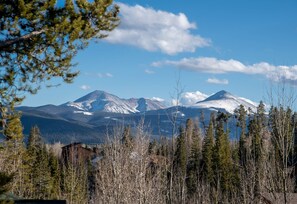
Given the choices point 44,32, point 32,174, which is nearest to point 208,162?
point 32,174

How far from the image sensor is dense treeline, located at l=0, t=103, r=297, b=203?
756 inches

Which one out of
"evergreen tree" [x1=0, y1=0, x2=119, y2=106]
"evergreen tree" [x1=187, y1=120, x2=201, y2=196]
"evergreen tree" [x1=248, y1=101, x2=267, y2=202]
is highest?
"evergreen tree" [x1=0, y1=0, x2=119, y2=106]

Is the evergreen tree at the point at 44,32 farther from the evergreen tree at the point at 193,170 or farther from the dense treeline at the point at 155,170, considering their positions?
the evergreen tree at the point at 193,170

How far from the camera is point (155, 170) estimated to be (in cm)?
3234

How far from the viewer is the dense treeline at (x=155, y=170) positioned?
19203 mm

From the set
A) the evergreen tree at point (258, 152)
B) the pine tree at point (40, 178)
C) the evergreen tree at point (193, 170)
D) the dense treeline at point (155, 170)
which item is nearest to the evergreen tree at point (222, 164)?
the dense treeline at point (155, 170)

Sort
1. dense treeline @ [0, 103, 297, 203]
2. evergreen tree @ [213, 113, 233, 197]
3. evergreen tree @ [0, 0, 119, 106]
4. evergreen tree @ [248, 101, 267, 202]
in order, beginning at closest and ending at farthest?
evergreen tree @ [0, 0, 119, 106] → dense treeline @ [0, 103, 297, 203] → evergreen tree @ [248, 101, 267, 202] → evergreen tree @ [213, 113, 233, 197]

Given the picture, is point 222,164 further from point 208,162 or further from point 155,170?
point 155,170

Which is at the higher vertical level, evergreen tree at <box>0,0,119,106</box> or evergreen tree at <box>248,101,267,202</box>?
evergreen tree at <box>0,0,119,106</box>

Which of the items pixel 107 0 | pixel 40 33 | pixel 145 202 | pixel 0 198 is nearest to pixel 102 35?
pixel 107 0

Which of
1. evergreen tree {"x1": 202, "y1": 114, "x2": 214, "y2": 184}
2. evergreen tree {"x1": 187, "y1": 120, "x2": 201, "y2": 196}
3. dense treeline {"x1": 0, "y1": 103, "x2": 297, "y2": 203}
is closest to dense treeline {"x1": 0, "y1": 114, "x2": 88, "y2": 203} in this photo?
dense treeline {"x1": 0, "y1": 103, "x2": 297, "y2": 203}

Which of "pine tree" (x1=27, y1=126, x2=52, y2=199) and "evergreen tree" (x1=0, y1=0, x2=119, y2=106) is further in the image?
"pine tree" (x1=27, y1=126, x2=52, y2=199)

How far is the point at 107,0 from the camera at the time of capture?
12242mm

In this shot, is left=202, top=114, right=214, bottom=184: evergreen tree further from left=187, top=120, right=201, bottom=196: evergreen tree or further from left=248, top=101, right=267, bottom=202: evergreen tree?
left=248, top=101, right=267, bottom=202: evergreen tree
